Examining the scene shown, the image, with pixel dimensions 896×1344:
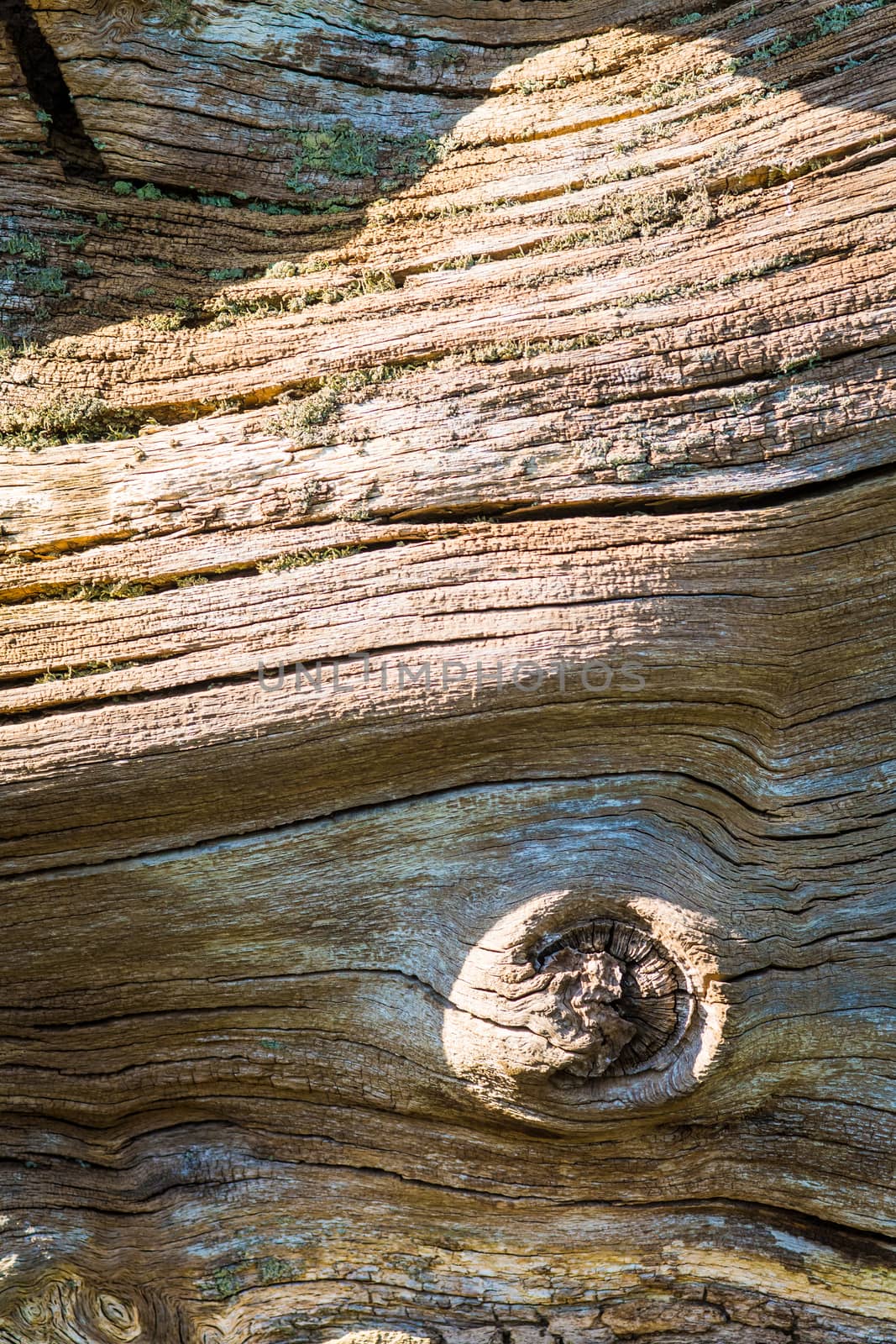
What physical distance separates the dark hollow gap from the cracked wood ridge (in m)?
0.05

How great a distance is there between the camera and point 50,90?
10.9 feet

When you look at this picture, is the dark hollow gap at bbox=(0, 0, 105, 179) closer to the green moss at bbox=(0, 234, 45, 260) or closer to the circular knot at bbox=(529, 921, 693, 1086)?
the green moss at bbox=(0, 234, 45, 260)

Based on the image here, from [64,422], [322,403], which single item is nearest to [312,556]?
[322,403]

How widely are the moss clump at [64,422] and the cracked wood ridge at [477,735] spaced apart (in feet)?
0.06

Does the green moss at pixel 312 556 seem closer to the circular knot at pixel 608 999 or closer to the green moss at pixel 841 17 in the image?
the circular knot at pixel 608 999

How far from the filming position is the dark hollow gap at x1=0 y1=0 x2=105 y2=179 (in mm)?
3258

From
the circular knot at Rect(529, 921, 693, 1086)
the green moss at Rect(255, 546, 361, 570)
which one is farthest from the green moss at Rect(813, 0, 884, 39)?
the circular knot at Rect(529, 921, 693, 1086)

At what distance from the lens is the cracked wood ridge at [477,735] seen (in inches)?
109

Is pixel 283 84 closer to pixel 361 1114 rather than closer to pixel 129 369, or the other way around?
pixel 129 369

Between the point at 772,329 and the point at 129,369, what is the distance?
7.03ft

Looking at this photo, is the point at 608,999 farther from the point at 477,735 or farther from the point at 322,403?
the point at 322,403

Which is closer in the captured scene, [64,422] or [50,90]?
[64,422]

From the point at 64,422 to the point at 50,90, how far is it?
1.38 meters

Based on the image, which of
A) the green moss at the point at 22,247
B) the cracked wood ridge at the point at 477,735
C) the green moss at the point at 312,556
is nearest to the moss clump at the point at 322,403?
the cracked wood ridge at the point at 477,735
